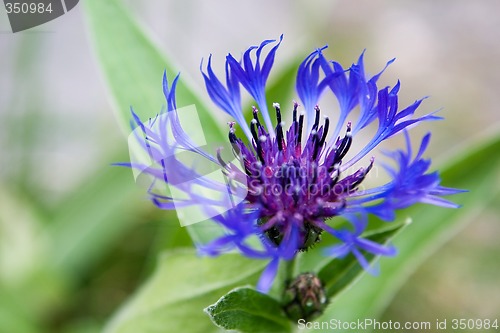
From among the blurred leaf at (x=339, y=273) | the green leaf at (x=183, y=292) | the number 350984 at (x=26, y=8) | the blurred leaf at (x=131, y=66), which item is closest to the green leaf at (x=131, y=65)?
the blurred leaf at (x=131, y=66)

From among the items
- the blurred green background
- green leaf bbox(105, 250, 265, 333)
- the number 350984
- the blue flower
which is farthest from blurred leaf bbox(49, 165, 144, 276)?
the blue flower

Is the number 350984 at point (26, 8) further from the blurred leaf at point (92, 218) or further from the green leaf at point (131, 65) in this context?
the green leaf at point (131, 65)

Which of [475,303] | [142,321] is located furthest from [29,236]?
[475,303]

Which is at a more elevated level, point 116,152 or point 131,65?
point 131,65

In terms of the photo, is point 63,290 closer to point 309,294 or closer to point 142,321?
point 142,321

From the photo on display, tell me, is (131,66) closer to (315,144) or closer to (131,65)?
(131,65)

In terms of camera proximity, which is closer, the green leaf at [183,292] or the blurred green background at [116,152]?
the green leaf at [183,292]

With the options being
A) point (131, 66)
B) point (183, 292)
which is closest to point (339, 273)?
point (183, 292)
